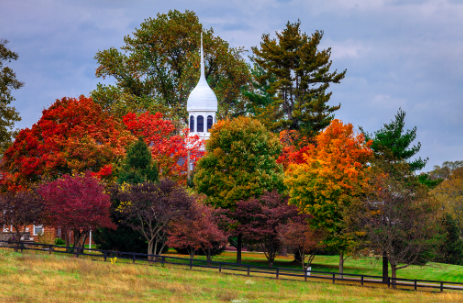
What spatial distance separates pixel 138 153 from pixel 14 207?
10685 mm

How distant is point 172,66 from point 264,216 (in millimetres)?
37985

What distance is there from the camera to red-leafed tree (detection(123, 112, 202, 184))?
54.0 m

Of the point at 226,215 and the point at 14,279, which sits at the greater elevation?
the point at 226,215

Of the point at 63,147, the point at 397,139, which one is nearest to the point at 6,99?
the point at 63,147

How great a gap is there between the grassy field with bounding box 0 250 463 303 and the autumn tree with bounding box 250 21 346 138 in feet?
104

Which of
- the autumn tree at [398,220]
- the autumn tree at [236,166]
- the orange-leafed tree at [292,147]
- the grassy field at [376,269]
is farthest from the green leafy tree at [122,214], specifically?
the autumn tree at [398,220]

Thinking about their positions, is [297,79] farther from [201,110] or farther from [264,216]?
[264,216]

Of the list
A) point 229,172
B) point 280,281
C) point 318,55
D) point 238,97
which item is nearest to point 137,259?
point 280,281

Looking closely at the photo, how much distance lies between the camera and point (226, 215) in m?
46.8

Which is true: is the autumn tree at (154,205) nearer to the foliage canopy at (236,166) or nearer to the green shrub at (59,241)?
the foliage canopy at (236,166)

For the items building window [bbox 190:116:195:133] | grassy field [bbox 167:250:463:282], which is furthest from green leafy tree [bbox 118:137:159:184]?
building window [bbox 190:116:195:133]

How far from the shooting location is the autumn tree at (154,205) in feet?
131

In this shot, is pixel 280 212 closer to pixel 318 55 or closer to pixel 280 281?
pixel 280 281

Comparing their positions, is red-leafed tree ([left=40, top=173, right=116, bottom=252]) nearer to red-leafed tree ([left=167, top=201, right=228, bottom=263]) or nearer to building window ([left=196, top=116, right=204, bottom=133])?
red-leafed tree ([left=167, top=201, right=228, bottom=263])
